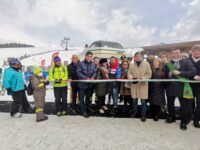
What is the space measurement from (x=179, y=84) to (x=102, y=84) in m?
2.32

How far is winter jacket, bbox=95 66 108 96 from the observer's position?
5.97 metres

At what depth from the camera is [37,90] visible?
5.41 metres

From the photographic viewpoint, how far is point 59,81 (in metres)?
→ 5.54

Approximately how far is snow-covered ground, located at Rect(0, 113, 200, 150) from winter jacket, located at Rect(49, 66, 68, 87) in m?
1.04

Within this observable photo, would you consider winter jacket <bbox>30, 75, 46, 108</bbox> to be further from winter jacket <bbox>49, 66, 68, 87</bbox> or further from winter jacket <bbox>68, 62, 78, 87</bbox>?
winter jacket <bbox>68, 62, 78, 87</bbox>

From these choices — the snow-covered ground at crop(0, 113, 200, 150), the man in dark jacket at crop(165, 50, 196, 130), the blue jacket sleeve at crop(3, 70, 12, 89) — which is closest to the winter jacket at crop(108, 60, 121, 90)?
the snow-covered ground at crop(0, 113, 200, 150)

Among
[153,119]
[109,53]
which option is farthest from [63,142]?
[109,53]

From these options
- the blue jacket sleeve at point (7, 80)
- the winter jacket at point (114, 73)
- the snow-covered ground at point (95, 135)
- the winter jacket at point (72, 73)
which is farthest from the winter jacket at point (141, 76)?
the blue jacket sleeve at point (7, 80)

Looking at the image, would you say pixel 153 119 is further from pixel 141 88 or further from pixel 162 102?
pixel 141 88

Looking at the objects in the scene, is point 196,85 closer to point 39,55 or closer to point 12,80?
point 12,80

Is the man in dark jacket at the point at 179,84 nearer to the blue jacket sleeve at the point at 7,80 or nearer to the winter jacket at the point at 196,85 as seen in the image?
the winter jacket at the point at 196,85

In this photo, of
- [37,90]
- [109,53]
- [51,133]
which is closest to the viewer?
[51,133]

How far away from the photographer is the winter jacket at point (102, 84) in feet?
19.6

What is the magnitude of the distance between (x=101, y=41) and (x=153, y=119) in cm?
921
